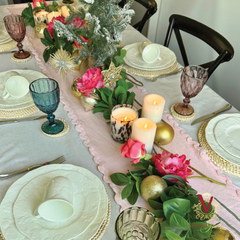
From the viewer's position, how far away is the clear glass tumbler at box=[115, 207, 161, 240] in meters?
0.36

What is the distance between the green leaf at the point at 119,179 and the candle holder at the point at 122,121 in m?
0.13

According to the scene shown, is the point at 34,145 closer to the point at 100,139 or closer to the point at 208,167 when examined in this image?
the point at 100,139

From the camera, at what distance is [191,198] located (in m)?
0.48

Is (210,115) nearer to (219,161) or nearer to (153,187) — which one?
(219,161)

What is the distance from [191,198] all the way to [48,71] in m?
0.77

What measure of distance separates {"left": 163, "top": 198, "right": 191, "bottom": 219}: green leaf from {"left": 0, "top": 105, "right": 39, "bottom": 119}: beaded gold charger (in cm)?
52

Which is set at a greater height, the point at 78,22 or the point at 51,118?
the point at 78,22

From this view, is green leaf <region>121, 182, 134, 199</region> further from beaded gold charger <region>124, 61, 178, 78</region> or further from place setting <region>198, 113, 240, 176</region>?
beaded gold charger <region>124, 61, 178, 78</region>

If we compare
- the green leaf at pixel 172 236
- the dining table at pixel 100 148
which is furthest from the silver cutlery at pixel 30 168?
the green leaf at pixel 172 236

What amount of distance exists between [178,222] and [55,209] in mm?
230

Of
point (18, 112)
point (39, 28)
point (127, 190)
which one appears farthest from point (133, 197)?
point (39, 28)

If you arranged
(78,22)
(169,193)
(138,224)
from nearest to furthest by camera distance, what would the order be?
(138,224), (169,193), (78,22)

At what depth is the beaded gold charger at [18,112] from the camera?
0.75 m

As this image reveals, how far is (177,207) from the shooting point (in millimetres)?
457
